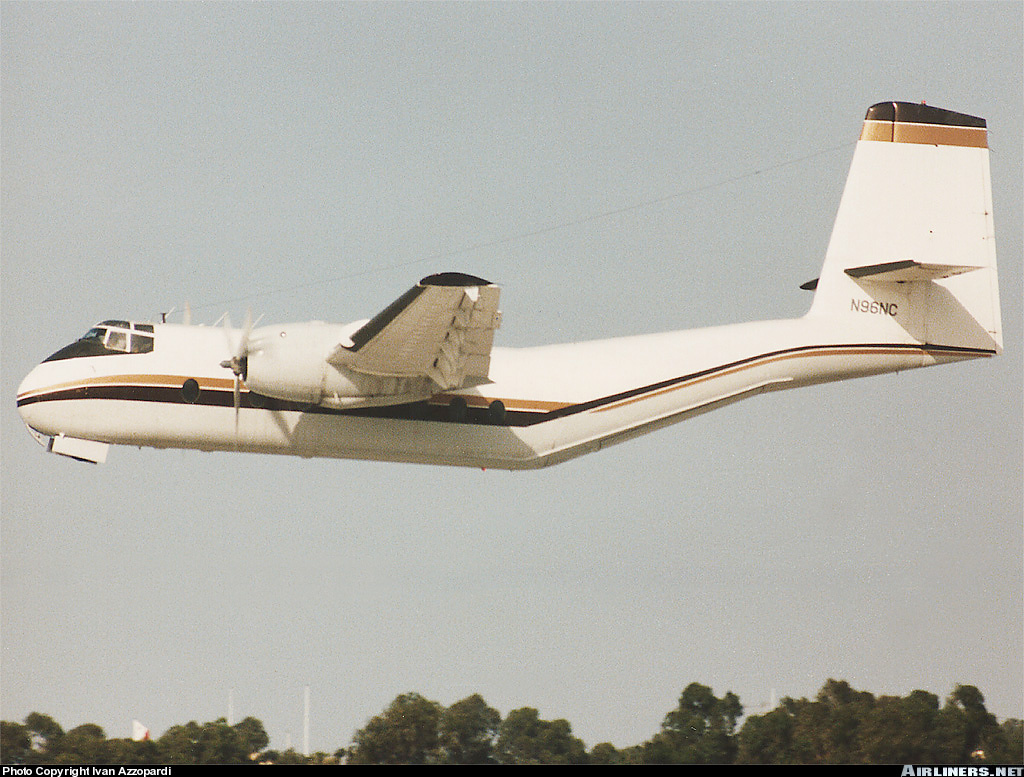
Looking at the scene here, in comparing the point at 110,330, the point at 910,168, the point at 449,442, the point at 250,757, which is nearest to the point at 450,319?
the point at 449,442

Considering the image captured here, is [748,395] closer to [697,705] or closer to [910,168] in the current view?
[910,168]

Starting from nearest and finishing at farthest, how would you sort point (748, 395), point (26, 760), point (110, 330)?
point (110, 330), point (748, 395), point (26, 760)

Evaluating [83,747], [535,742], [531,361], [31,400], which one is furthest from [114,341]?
[535,742]

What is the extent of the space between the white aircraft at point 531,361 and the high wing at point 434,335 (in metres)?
0.03

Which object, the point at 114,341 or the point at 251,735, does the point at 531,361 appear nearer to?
the point at 114,341

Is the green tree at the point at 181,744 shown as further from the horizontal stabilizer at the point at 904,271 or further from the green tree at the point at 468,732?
the horizontal stabilizer at the point at 904,271

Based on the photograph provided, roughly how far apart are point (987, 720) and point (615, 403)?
34.2 ft

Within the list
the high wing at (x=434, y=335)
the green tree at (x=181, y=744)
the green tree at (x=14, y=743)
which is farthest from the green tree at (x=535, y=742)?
the high wing at (x=434, y=335)

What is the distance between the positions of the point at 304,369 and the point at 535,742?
1056cm

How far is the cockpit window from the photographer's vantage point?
1766 centimetres

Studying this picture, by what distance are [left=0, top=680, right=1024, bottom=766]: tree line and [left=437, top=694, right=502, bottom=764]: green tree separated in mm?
21

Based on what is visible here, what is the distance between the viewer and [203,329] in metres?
17.9

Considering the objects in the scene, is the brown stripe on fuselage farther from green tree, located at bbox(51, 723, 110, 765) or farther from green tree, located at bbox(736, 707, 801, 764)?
green tree, located at bbox(51, 723, 110, 765)
